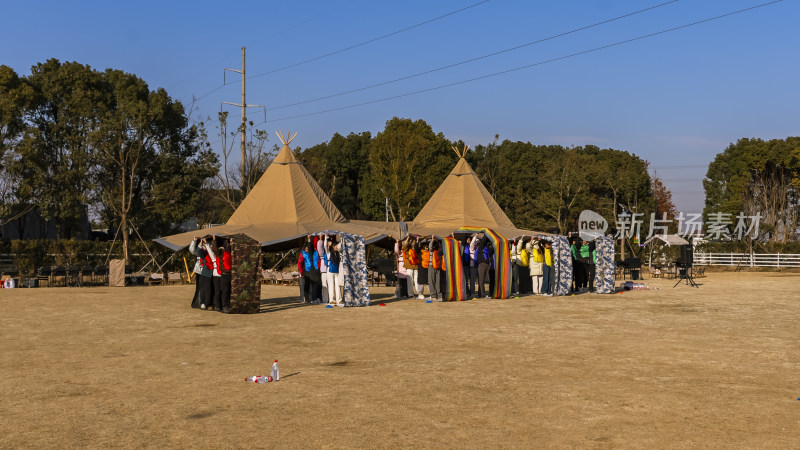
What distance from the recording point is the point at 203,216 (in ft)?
228

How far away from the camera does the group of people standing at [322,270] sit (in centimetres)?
1992

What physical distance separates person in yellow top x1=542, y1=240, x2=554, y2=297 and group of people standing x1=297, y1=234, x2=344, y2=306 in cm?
642

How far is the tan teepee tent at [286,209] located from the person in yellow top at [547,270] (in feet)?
17.3

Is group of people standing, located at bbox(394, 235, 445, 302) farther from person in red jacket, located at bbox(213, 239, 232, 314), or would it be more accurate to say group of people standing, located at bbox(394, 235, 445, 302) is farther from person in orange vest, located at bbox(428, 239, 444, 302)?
person in red jacket, located at bbox(213, 239, 232, 314)

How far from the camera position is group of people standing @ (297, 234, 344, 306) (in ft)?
65.4

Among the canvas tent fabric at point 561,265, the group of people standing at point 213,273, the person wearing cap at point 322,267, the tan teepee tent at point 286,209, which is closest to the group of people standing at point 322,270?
the person wearing cap at point 322,267

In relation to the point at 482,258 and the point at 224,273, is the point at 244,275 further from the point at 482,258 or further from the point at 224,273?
the point at 482,258

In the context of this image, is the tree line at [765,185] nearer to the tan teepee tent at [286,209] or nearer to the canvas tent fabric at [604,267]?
the canvas tent fabric at [604,267]

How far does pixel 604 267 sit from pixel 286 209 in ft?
36.3

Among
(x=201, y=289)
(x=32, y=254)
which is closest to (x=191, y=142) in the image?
(x=32, y=254)

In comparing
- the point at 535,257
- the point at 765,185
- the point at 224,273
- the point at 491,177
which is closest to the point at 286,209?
the point at 224,273

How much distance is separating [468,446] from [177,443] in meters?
2.49

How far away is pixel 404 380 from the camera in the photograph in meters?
9.17

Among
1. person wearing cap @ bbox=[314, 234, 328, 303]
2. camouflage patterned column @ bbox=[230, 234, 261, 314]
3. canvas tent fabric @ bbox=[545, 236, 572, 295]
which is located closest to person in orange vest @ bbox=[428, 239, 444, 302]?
person wearing cap @ bbox=[314, 234, 328, 303]
